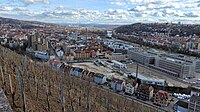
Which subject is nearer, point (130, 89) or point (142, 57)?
point (130, 89)

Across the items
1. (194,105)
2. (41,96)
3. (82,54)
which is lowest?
(194,105)

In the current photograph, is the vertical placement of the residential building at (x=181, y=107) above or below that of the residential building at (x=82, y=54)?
below

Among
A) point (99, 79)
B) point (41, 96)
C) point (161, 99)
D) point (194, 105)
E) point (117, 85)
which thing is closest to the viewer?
point (41, 96)

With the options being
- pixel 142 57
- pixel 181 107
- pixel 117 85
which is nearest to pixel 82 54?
pixel 142 57

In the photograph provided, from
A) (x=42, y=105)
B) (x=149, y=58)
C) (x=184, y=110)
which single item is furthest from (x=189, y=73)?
(x=42, y=105)

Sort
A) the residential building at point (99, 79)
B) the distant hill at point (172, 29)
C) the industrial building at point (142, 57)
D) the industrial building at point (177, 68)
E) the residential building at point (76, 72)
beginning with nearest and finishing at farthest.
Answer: the residential building at point (99, 79) → the residential building at point (76, 72) → the industrial building at point (177, 68) → the industrial building at point (142, 57) → the distant hill at point (172, 29)

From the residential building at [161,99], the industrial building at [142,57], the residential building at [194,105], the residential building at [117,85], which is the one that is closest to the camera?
the residential building at [194,105]

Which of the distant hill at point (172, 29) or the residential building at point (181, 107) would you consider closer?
the residential building at point (181, 107)

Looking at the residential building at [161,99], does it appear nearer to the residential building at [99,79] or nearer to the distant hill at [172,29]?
the residential building at [99,79]

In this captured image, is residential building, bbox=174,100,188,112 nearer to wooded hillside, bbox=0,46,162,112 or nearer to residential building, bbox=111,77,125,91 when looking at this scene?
wooded hillside, bbox=0,46,162,112

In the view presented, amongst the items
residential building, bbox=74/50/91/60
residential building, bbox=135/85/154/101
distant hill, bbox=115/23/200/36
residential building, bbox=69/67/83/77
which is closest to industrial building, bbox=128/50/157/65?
residential building, bbox=74/50/91/60

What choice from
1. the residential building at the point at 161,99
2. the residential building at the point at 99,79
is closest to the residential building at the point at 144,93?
the residential building at the point at 161,99

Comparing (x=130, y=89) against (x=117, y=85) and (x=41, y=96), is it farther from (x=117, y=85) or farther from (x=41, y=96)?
(x=41, y=96)
